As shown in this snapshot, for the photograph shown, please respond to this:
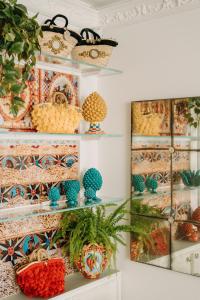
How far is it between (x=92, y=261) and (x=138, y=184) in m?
0.61

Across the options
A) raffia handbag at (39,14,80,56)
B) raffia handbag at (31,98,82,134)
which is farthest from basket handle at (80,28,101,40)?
raffia handbag at (31,98,82,134)

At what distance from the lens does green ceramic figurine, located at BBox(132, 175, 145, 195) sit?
293 centimetres

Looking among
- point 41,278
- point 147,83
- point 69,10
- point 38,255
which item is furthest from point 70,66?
point 41,278

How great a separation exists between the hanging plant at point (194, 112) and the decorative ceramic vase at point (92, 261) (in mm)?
1016

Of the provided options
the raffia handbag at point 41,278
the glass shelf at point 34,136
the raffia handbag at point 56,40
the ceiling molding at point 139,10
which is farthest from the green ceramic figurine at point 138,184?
the ceiling molding at point 139,10

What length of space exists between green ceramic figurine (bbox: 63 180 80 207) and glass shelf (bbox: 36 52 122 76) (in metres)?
0.78

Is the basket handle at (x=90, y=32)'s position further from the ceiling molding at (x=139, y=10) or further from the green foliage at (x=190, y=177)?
the green foliage at (x=190, y=177)

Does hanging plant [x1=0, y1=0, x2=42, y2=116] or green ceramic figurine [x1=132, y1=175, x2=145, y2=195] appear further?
green ceramic figurine [x1=132, y1=175, x2=145, y2=195]

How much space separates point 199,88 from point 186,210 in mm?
781

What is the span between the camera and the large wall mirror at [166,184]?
8.75 feet

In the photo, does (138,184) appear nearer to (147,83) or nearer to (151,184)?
(151,184)

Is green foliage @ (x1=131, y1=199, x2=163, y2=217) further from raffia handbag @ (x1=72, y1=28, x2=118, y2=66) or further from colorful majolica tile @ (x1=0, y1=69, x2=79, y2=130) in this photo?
raffia handbag @ (x1=72, y1=28, x2=118, y2=66)

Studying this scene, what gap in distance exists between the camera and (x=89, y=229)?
282 centimetres

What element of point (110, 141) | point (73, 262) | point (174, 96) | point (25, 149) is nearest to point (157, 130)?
point (174, 96)
